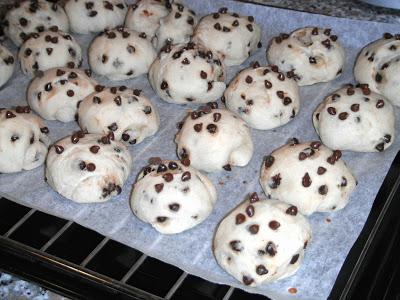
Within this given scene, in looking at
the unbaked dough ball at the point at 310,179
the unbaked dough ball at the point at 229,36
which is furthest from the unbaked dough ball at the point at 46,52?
the unbaked dough ball at the point at 310,179

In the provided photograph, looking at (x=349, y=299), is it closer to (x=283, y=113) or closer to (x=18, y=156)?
(x=283, y=113)

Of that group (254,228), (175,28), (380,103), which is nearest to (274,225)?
(254,228)

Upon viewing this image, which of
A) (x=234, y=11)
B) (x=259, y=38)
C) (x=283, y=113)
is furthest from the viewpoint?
(x=234, y=11)

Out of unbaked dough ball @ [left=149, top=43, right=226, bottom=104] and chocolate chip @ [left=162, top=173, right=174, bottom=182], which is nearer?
chocolate chip @ [left=162, top=173, right=174, bottom=182]

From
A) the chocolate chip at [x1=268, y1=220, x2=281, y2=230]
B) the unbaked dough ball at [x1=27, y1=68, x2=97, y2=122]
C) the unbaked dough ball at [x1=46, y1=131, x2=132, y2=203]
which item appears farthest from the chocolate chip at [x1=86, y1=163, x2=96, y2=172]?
the chocolate chip at [x1=268, y1=220, x2=281, y2=230]

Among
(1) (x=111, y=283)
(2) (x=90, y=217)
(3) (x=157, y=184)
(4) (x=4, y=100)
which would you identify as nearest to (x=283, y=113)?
(3) (x=157, y=184)

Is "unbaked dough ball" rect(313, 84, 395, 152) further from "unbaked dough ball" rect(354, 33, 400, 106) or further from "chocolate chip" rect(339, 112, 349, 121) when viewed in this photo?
"unbaked dough ball" rect(354, 33, 400, 106)

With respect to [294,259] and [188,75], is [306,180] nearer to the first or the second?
[294,259]
